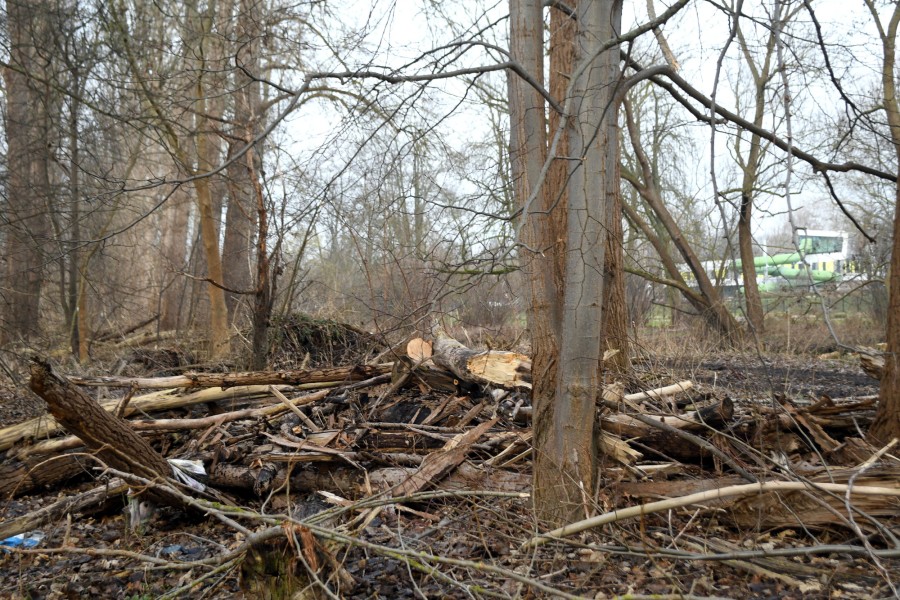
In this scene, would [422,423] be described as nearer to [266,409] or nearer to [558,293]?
[266,409]

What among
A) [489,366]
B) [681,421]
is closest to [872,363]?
[681,421]

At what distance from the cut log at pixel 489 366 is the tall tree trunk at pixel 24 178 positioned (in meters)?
4.45

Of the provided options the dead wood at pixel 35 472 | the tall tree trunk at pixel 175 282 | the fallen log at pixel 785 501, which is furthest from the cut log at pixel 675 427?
the tall tree trunk at pixel 175 282

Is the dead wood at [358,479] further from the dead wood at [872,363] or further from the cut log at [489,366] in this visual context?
the dead wood at [872,363]

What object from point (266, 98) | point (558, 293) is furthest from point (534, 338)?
point (266, 98)

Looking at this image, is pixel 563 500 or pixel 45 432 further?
pixel 45 432

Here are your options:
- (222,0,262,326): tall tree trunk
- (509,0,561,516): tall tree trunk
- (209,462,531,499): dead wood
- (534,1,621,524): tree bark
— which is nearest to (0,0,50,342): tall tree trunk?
(222,0,262,326): tall tree trunk

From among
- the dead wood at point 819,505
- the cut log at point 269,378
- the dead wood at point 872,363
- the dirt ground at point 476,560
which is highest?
the dead wood at point 872,363

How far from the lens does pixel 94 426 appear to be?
4594 millimetres

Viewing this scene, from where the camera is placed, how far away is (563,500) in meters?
3.67

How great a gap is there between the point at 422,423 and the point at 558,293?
2463 millimetres

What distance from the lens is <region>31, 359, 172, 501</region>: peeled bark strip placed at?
4.25 meters

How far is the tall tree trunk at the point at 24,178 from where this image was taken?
25.7 ft

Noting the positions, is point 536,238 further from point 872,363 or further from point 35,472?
point 35,472
